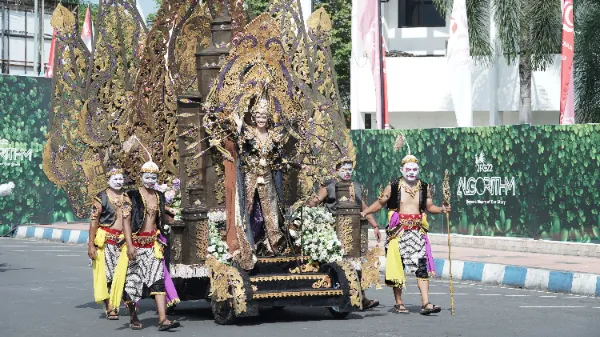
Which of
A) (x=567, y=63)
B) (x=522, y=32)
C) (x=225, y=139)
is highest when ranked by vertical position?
(x=522, y=32)

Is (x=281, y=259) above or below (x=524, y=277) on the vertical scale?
above

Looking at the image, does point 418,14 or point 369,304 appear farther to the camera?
point 418,14

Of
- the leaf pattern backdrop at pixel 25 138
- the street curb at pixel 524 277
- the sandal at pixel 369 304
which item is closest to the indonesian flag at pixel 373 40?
the leaf pattern backdrop at pixel 25 138

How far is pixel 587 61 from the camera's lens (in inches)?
1240

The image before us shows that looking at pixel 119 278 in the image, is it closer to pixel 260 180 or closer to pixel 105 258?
pixel 105 258

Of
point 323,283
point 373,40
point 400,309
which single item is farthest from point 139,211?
point 373,40

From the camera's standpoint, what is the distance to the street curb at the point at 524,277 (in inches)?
679

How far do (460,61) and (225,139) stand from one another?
737 inches

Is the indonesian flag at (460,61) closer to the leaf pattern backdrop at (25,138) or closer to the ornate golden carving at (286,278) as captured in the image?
the leaf pattern backdrop at (25,138)

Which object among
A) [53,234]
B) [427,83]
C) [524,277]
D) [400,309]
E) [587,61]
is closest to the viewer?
[400,309]

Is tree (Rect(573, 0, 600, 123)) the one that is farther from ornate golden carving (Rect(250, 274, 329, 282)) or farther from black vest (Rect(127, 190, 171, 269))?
black vest (Rect(127, 190, 171, 269))

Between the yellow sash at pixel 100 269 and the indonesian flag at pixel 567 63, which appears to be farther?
the indonesian flag at pixel 567 63

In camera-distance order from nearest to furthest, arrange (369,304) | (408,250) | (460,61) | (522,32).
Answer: (408,250)
(369,304)
(460,61)
(522,32)

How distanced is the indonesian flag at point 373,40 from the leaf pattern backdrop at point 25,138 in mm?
7771
